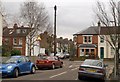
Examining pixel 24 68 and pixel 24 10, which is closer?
pixel 24 68

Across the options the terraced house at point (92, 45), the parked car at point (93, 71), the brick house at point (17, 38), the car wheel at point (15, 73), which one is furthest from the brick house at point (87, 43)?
the parked car at point (93, 71)

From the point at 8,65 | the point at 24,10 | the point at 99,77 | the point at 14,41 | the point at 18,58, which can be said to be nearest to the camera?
the point at 99,77

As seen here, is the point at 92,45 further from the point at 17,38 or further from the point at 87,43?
the point at 17,38

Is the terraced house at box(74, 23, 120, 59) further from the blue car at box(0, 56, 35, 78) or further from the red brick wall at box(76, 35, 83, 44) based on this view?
the blue car at box(0, 56, 35, 78)

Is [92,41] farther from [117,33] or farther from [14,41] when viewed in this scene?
[117,33]

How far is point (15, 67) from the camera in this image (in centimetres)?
2177

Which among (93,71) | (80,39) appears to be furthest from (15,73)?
(80,39)

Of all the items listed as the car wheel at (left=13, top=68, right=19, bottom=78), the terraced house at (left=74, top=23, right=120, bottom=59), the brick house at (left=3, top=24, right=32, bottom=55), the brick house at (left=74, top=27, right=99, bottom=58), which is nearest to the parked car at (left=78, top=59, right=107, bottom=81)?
the car wheel at (left=13, top=68, right=19, bottom=78)

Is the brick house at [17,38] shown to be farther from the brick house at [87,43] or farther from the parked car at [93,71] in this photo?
the parked car at [93,71]

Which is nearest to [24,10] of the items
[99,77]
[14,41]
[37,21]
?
[37,21]

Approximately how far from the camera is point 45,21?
57.5 m

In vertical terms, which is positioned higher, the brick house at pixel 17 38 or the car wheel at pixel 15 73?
the brick house at pixel 17 38

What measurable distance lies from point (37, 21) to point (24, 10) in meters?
3.10

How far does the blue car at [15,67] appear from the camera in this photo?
21.2m
